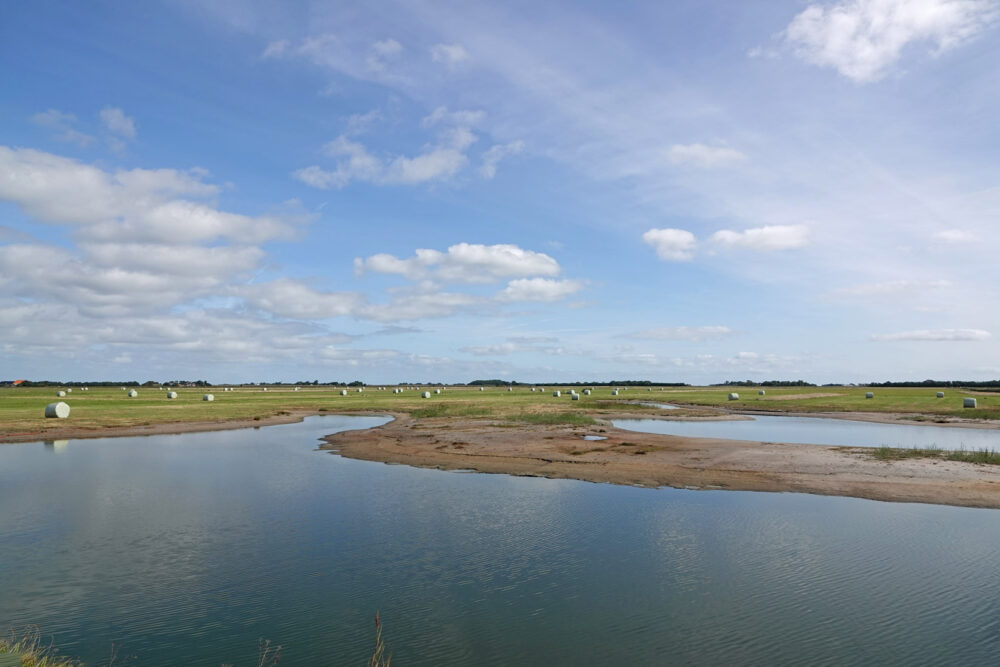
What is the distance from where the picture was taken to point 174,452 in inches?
1622

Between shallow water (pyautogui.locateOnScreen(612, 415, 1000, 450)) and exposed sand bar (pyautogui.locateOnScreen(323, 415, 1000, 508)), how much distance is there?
7569 millimetres

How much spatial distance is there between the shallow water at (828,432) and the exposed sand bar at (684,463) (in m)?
7.57

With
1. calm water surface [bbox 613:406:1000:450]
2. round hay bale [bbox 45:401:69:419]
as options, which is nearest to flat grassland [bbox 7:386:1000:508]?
round hay bale [bbox 45:401:69:419]

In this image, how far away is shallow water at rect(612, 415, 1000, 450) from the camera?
1713 inches

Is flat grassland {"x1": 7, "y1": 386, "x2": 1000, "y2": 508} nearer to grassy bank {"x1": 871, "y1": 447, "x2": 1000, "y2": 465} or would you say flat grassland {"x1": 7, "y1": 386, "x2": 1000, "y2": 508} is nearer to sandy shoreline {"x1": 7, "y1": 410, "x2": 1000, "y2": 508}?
sandy shoreline {"x1": 7, "y1": 410, "x2": 1000, "y2": 508}

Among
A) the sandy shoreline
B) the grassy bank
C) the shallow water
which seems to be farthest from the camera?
the shallow water

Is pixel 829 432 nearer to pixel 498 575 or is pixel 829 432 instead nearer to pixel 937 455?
pixel 937 455

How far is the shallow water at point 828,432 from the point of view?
43.5m

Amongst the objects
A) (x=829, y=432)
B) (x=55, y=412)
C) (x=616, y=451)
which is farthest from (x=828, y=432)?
(x=55, y=412)

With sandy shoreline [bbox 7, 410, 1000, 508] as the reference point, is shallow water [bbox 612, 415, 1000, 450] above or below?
below

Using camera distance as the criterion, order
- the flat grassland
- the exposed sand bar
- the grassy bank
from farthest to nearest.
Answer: the grassy bank
the flat grassland
the exposed sand bar

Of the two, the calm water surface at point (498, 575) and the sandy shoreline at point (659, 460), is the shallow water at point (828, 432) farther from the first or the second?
the calm water surface at point (498, 575)

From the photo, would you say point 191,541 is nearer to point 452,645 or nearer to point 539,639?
point 452,645

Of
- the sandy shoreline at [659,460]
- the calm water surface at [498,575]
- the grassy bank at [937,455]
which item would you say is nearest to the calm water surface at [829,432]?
the grassy bank at [937,455]
